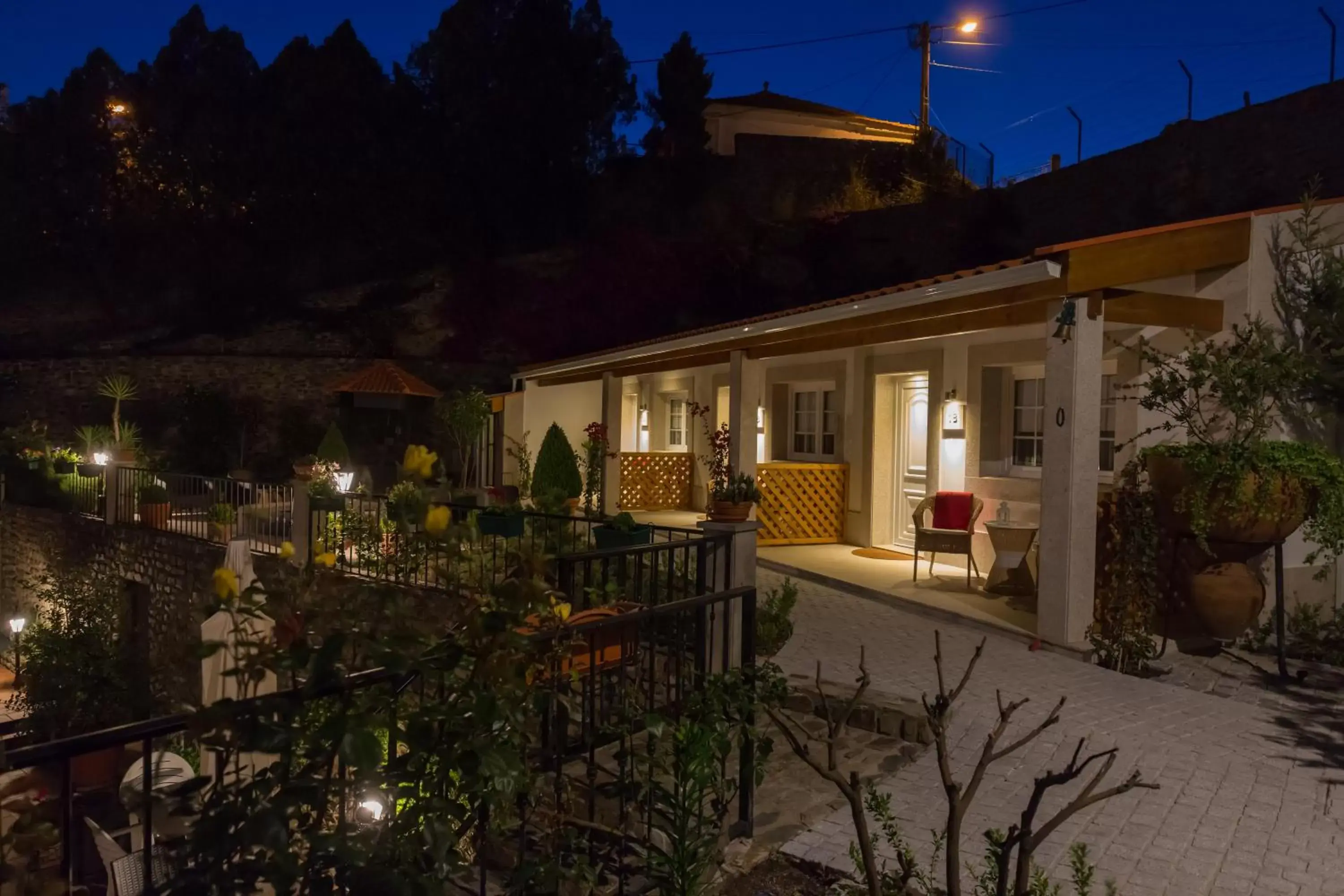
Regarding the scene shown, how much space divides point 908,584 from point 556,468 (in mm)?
6760

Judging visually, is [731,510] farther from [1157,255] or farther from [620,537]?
[1157,255]

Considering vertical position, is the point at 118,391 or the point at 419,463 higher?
the point at 118,391

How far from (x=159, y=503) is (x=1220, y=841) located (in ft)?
41.9

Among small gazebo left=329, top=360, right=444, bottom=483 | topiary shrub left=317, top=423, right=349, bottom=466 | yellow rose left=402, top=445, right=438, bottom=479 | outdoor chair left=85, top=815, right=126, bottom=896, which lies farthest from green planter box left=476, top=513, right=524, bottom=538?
small gazebo left=329, top=360, right=444, bottom=483

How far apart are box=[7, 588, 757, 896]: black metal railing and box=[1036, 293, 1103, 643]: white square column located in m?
2.90

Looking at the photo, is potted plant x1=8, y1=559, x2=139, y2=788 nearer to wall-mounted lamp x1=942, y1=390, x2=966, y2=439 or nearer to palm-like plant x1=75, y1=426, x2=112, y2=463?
palm-like plant x1=75, y1=426, x2=112, y2=463

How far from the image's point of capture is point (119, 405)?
18547 mm

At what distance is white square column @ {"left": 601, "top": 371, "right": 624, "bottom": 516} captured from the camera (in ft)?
43.0

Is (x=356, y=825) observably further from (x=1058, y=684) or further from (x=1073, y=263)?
(x=1073, y=263)

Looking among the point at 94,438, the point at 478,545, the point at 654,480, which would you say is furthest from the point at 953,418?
the point at 94,438

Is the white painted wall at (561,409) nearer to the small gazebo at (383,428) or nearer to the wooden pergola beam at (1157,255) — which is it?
the small gazebo at (383,428)

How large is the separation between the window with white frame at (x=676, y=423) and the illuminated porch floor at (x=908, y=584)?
4.83 m

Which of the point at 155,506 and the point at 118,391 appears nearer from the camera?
the point at 155,506

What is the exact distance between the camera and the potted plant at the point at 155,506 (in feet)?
39.4
